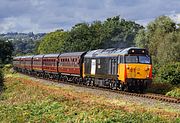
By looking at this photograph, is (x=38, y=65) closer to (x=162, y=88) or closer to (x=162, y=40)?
(x=162, y=40)

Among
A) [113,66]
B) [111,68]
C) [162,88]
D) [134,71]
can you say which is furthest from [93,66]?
[134,71]

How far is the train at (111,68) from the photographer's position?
33.3 metres

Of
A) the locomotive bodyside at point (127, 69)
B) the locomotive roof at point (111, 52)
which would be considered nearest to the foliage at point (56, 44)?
the locomotive roof at point (111, 52)

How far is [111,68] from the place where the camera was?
1404 inches

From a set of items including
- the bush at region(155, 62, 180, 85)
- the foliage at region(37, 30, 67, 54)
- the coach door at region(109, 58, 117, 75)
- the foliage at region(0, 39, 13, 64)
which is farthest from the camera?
the foliage at region(0, 39, 13, 64)

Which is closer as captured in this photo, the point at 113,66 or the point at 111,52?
the point at 113,66

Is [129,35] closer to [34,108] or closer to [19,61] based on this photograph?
[19,61]

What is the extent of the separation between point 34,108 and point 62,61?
32473 mm

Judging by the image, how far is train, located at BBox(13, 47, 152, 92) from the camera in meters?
33.3

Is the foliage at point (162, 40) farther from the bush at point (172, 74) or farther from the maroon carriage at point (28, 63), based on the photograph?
the maroon carriage at point (28, 63)

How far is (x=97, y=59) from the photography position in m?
39.8

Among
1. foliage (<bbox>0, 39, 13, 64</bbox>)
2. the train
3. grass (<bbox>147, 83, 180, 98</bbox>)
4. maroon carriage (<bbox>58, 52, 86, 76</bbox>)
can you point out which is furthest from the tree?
foliage (<bbox>0, 39, 13, 64</bbox>)

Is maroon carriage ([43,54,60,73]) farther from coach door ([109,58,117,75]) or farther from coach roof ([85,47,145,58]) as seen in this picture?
coach door ([109,58,117,75])

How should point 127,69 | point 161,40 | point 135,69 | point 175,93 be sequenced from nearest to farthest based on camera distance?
point 175,93, point 127,69, point 135,69, point 161,40
